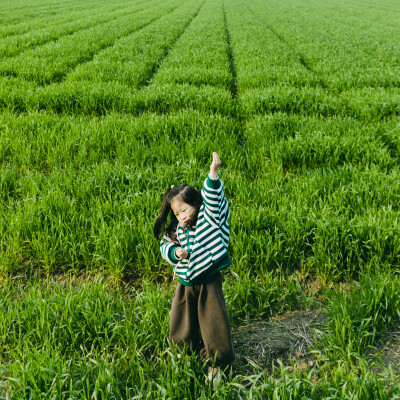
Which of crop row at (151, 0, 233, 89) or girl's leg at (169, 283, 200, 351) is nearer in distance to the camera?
girl's leg at (169, 283, 200, 351)

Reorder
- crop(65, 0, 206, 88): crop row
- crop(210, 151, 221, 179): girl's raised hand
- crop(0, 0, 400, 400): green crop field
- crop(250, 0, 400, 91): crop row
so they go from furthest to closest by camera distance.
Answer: crop(250, 0, 400, 91): crop row → crop(65, 0, 206, 88): crop row → crop(0, 0, 400, 400): green crop field → crop(210, 151, 221, 179): girl's raised hand

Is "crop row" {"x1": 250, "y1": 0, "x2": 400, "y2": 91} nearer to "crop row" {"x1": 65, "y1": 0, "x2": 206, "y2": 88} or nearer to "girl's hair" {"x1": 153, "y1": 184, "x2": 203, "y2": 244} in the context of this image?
"crop row" {"x1": 65, "y1": 0, "x2": 206, "y2": 88}

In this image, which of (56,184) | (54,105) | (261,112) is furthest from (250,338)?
(54,105)

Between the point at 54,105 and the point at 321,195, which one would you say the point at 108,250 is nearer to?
the point at 321,195

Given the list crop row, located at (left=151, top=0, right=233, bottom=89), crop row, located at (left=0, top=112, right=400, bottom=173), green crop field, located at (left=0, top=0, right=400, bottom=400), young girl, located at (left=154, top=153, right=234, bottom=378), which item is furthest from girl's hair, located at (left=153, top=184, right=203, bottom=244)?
crop row, located at (left=151, top=0, right=233, bottom=89)

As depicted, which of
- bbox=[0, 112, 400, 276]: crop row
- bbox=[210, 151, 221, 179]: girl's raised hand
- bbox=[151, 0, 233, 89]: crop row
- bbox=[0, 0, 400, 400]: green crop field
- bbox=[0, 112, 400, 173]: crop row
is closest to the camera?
bbox=[210, 151, 221, 179]: girl's raised hand

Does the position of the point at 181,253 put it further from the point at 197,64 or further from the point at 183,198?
the point at 197,64

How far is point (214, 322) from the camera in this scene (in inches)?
70.6

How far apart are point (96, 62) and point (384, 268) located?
8.12m

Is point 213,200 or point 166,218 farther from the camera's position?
Answer: point 166,218

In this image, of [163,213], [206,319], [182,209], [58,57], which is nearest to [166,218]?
[163,213]

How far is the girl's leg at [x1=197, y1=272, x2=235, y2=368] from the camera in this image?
70.7 inches

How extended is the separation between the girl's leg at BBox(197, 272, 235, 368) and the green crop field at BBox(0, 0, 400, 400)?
0.14 meters

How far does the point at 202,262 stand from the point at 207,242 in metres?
0.11
